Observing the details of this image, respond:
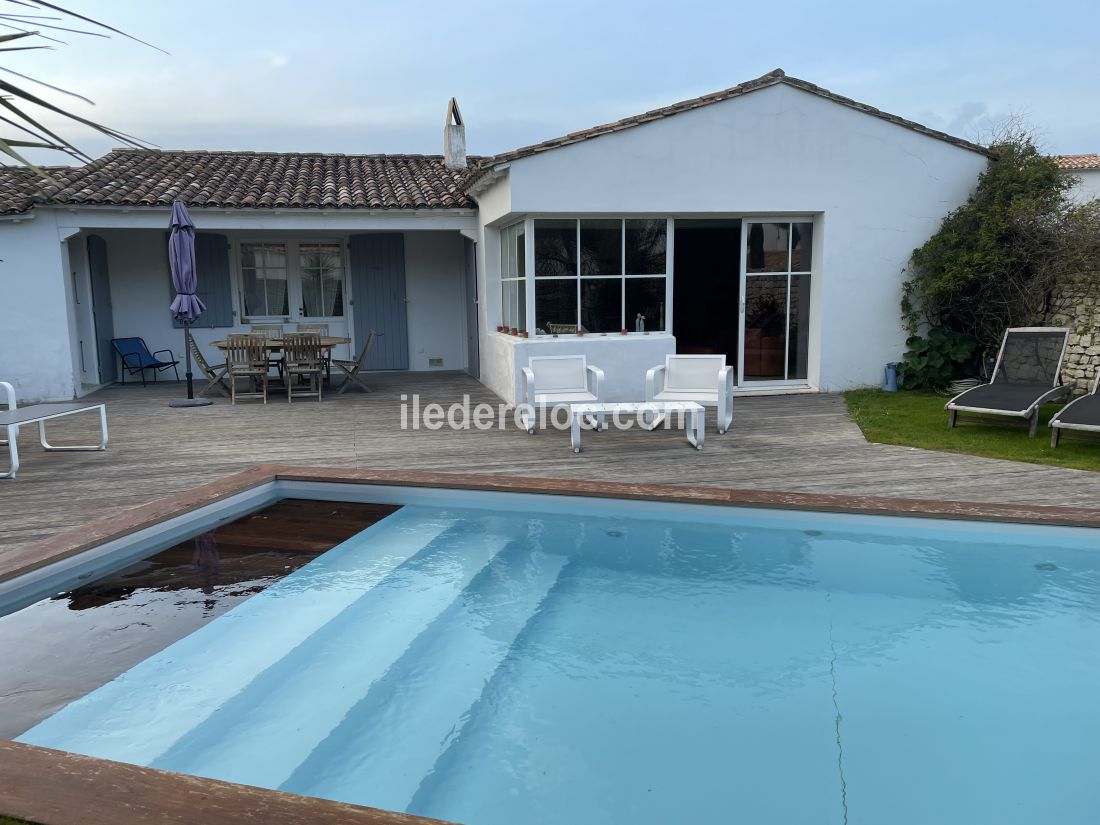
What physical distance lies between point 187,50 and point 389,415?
7.71m

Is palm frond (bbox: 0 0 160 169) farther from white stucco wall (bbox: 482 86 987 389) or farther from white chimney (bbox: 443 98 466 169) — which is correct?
white chimney (bbox: 443 98 466 169)

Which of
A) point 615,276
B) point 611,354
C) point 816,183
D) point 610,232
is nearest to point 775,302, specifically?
point 816,183

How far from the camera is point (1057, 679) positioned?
3.53 m

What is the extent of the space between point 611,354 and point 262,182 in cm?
709

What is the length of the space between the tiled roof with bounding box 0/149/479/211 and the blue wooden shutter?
1.16 meters

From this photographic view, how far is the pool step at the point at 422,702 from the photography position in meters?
2.86

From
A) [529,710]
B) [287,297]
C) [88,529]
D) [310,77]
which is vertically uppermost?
[310,77]

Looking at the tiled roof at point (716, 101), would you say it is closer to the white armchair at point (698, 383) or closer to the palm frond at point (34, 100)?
the white armchair at point (698, 383)

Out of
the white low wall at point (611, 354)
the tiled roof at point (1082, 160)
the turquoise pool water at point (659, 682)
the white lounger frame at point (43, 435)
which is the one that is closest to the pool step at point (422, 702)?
the turquoise pool water at point (659, 682)

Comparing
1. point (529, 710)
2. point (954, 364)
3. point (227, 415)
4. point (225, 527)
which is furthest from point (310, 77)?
point (529, 710)

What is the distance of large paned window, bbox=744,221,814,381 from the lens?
10.9 m

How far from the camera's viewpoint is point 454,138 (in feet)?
47.4

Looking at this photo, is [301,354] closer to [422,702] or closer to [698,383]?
[698,383]

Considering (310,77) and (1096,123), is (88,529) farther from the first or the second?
(1096,123)
